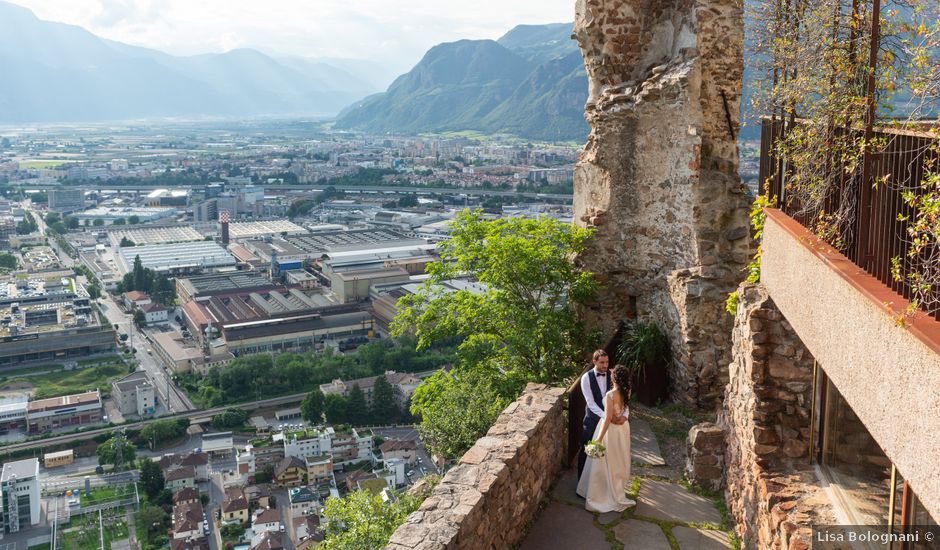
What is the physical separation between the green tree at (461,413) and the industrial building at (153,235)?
6105 centimetres

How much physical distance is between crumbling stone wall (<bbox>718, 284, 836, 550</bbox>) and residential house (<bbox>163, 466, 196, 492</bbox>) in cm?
2460

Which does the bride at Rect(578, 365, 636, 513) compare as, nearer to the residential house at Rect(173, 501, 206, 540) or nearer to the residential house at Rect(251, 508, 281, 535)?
the residential house at Rect(251, 508, 281, 535)

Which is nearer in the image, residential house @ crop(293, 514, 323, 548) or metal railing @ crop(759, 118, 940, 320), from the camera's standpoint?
metal railing @ crop(759, 118, 940, 320)

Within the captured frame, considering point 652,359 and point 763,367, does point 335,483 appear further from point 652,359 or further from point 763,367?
point 763,367

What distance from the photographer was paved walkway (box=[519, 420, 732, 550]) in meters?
4.28

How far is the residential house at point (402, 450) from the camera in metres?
26.4

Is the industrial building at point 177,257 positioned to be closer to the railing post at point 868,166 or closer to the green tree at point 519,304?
the green tree at point 519,304

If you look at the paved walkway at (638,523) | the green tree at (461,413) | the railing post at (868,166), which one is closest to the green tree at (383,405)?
the green tree at (461,413)

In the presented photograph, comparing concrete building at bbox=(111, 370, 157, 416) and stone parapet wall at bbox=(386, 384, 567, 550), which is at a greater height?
stone parapet wall at bbox=(386, 384, 567, 550)

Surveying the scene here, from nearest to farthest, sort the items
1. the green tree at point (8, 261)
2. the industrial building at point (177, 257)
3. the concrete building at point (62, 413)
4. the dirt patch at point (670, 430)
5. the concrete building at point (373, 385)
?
the dirt patch at point (670, 430) < the concrete building at point (62, 413) < the concrete building at point (373, 385) < the industrial building at point (177, 257) < the green tree at point (8, 261)

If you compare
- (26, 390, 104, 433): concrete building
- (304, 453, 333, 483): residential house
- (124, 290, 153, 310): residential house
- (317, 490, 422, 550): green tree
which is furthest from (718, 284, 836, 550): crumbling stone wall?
(124, 290, 153, 310): residential house

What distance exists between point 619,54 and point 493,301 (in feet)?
8.29

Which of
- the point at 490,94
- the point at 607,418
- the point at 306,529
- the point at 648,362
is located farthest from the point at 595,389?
the point at 490,94

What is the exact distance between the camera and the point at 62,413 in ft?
104
